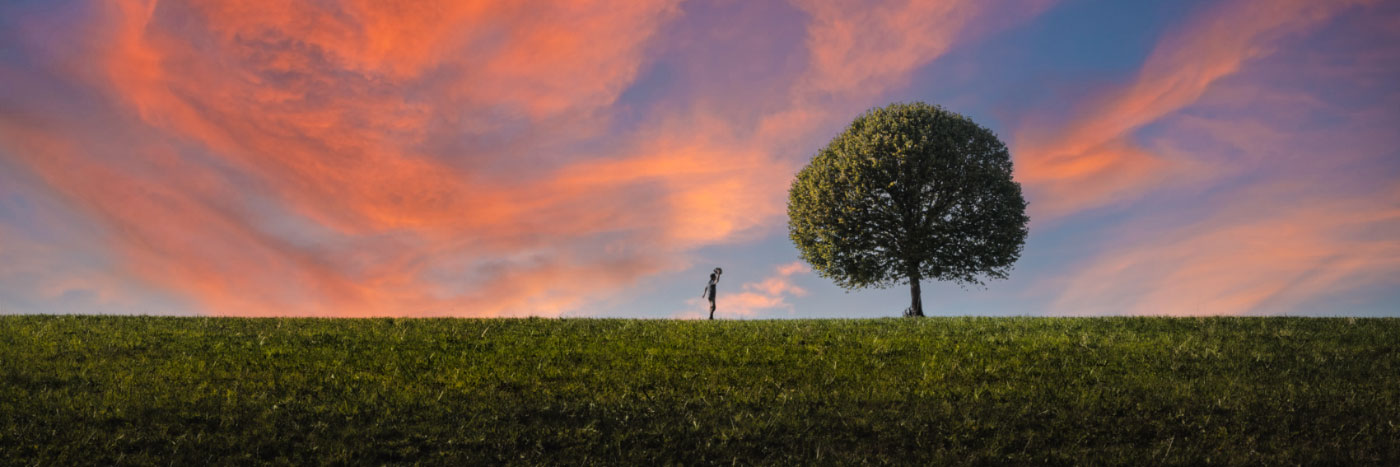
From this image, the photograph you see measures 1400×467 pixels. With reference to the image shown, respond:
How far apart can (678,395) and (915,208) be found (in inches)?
996

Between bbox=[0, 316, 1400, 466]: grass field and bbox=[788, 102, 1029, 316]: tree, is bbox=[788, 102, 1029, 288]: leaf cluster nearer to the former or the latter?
bbox=[788, 102, 1029, 316]: tree

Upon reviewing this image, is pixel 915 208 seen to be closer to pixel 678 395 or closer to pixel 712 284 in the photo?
pixel 712 284

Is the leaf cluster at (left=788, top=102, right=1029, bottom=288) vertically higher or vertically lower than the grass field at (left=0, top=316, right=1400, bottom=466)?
higher

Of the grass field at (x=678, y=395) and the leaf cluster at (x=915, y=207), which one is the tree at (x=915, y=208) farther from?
the grass field at (x=678, y=395)

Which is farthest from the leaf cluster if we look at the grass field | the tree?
the grass field

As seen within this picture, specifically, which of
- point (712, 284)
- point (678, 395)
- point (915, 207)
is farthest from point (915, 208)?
point (678, 395)

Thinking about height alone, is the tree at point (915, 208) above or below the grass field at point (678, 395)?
above

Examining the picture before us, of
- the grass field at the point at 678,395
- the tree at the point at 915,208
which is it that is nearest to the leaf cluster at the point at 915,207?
the tree at the point at 915,208

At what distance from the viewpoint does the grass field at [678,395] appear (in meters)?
11.6

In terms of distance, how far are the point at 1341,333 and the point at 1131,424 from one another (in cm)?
1521

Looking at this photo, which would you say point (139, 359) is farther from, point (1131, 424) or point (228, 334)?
point (1131, 424)

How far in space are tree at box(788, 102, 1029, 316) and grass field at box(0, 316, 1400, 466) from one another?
13.8 metres

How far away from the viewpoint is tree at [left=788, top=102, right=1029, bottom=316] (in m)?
36.6

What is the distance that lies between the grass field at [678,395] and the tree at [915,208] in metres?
13.8
